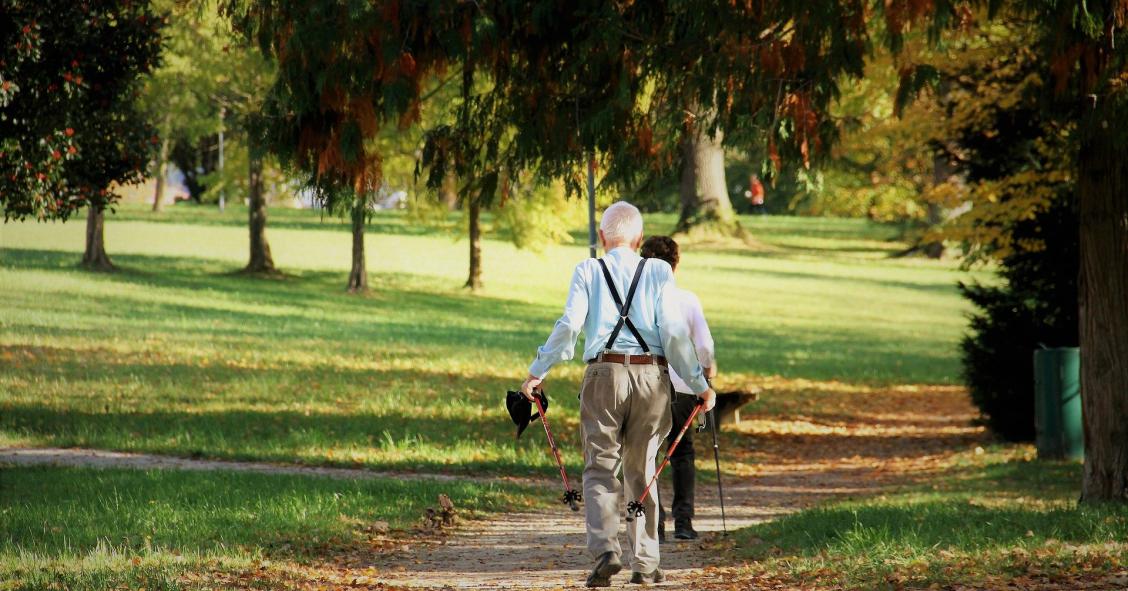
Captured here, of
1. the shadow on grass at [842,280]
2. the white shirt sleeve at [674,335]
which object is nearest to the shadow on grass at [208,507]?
the white shirt sleeve at [674,335]

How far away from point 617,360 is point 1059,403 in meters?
9.36

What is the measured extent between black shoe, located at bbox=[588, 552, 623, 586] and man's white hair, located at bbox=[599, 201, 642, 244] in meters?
1.67

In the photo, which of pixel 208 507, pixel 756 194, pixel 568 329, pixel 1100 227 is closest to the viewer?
pixel 568 329

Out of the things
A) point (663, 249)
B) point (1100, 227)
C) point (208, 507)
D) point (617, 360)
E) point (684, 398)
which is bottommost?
point (208, 507)

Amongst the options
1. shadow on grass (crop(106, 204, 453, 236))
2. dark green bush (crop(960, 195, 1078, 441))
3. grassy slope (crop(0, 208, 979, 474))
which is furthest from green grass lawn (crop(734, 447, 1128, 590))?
shadow on grass (crop(106, 204, 453, 236))

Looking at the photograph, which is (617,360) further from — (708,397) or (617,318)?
(708,397)

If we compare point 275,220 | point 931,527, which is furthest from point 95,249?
point 931,527

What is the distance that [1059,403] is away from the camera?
51.1ft

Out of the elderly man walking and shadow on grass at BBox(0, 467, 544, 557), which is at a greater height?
the elderly man walking

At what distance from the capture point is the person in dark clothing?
9.33 metres

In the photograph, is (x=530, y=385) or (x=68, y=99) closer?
(x=530, y=385)

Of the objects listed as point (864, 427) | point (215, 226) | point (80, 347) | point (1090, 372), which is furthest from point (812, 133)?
point (215, 226)

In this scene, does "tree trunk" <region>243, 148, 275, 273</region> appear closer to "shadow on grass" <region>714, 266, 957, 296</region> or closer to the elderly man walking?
"shadow on grass" <region>714, 266, 957, 296</region>

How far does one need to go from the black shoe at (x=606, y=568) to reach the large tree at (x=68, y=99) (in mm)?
8117
